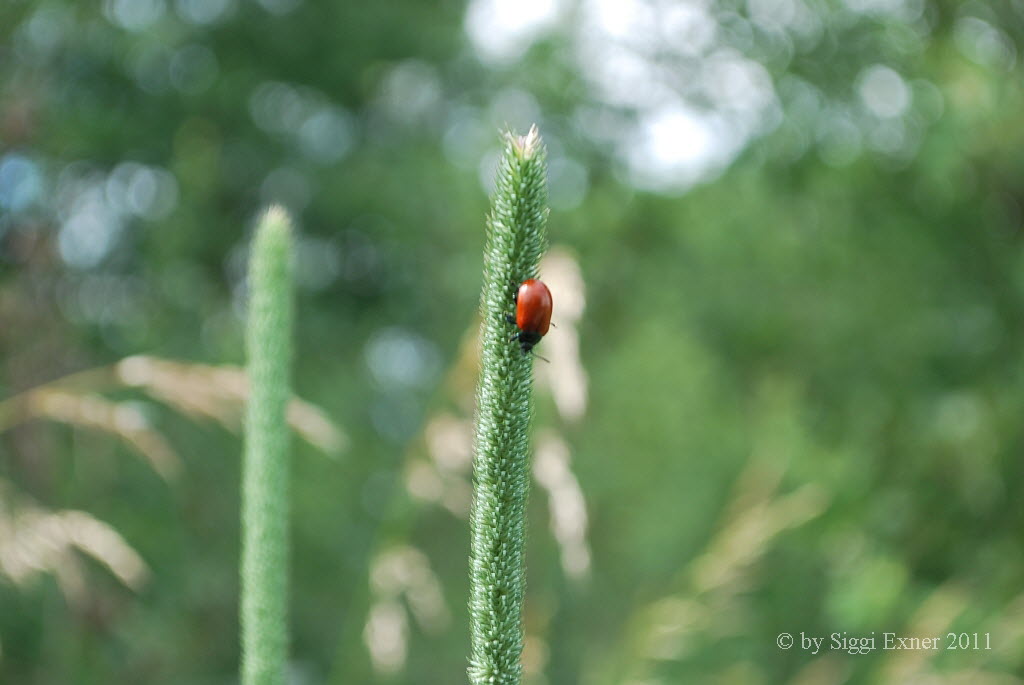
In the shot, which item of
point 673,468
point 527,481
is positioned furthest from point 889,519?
point 527,481

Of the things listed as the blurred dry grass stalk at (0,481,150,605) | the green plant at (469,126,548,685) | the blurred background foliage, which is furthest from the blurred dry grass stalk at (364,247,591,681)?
the green plant at (469,126,548,685)

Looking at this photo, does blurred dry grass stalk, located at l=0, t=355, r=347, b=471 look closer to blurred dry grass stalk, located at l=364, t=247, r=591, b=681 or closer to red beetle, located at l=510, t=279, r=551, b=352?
blurred dry grass stalk, located at l=364, t=247, r=591, b=681

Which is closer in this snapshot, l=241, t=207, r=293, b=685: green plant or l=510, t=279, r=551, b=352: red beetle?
l=510, t=279, r=551, b=352: red beetle

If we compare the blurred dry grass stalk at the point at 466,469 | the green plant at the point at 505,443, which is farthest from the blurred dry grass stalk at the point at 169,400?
the green plant at the point at 505,443

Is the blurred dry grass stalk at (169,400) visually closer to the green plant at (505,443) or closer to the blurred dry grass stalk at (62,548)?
the blurred dry grass stalk at (62,548)

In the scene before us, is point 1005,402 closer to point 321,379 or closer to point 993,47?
point 993,47

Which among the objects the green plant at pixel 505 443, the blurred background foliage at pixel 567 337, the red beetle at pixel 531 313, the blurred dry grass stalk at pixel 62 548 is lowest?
the green plant at pixel 505 443
